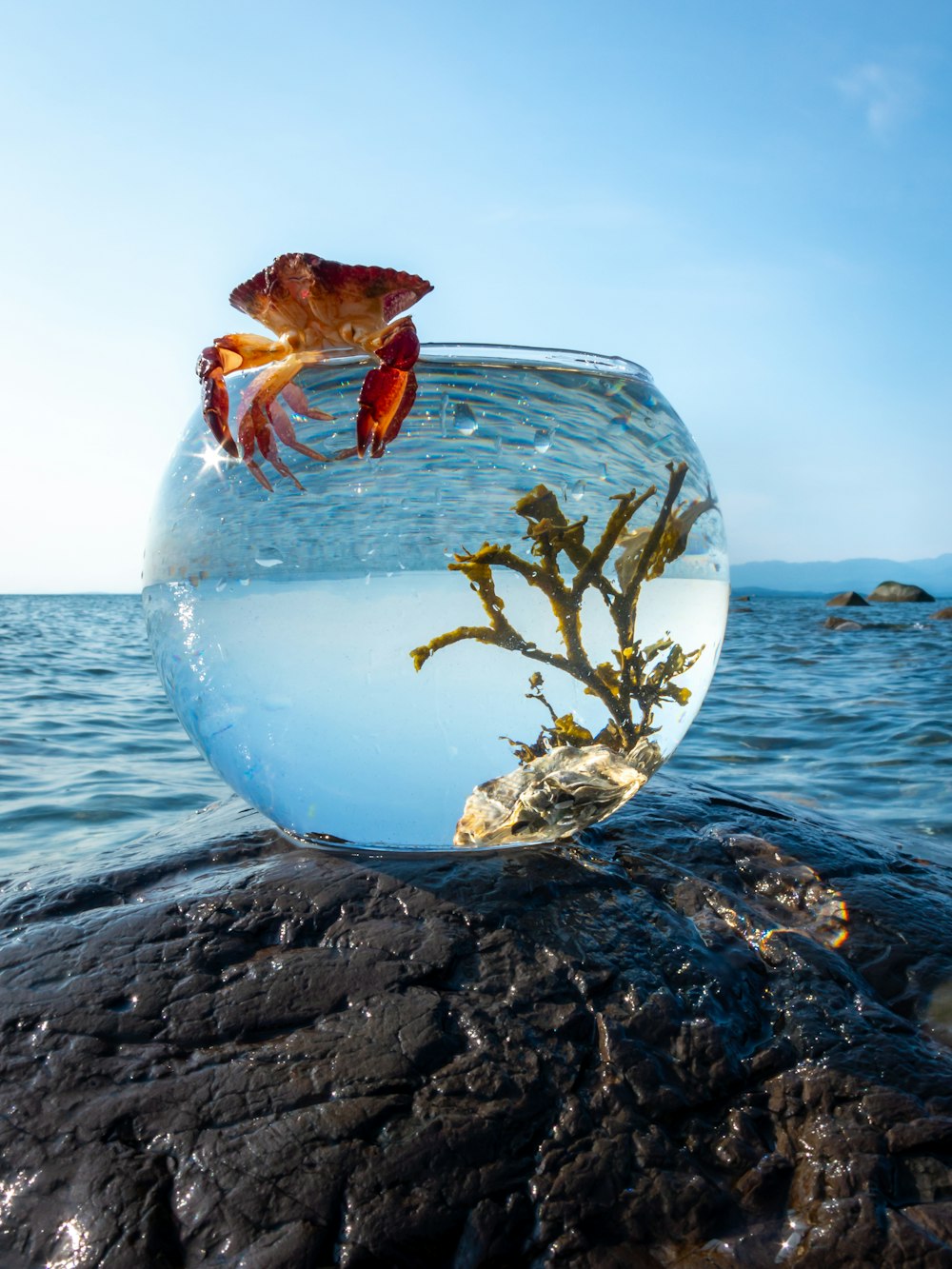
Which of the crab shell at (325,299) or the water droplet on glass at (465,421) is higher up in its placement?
the crab shell at (325,299)

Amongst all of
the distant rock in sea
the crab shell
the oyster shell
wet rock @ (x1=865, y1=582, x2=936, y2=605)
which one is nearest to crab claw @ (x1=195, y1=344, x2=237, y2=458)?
the crab shell

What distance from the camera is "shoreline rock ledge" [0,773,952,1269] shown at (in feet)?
4.18

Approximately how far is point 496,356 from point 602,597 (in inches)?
23.0

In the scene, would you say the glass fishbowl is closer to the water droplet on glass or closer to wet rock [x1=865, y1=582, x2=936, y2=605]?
the water droplet on glass

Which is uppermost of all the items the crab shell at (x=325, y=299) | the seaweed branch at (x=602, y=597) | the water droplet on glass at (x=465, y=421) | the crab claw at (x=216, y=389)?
the crab shell at (x=325, y=299)


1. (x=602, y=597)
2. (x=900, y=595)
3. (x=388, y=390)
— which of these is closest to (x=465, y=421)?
(x=388, y=390)

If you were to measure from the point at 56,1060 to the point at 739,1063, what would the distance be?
113 centimetres

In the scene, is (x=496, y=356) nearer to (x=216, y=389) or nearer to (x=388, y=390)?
(x=388, y=390)

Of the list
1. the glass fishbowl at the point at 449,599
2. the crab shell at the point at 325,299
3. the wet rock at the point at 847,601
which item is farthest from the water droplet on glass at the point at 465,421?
the wet rock at the point at 847,601

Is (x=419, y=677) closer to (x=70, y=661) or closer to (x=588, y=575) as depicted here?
(x=588, y=575)

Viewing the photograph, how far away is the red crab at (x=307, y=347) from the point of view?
1894 mm

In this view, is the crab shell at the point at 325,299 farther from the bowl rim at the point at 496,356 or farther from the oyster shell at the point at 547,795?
the oyster shell at the point at 547,795

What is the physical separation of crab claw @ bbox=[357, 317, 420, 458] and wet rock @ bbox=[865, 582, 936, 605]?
128ft

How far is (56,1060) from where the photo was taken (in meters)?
1.51
